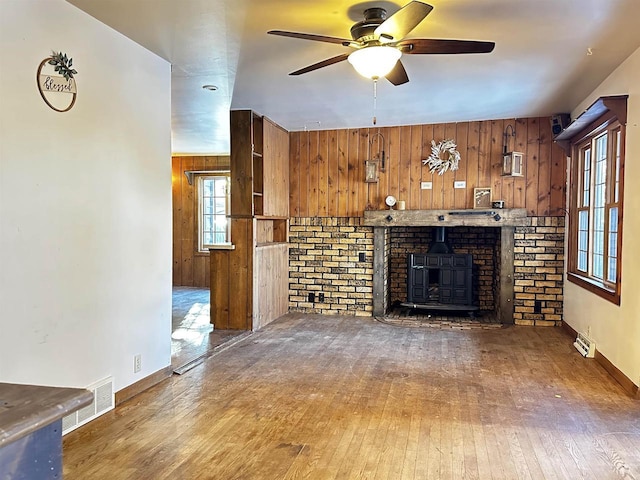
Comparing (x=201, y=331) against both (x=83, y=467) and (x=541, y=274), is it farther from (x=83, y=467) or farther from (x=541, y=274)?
(x=541, y=274)

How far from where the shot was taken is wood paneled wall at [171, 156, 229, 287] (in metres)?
9.05

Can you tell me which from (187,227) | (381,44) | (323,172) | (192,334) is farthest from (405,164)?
(187,227)

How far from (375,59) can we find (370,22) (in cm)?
21

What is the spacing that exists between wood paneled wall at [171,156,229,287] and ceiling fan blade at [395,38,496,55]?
6.89m

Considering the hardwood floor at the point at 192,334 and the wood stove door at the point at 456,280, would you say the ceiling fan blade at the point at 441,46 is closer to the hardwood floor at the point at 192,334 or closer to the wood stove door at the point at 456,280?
the hardwood floor at the point at 192,334

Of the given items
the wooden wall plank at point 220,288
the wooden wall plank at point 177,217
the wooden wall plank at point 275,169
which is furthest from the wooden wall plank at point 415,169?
the wooden wall plank at point 177,217

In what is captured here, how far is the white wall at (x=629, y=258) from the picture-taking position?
11.2ft

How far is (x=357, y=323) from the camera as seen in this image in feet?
19.0

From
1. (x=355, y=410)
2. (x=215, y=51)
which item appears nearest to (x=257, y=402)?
(x=355, y=410)

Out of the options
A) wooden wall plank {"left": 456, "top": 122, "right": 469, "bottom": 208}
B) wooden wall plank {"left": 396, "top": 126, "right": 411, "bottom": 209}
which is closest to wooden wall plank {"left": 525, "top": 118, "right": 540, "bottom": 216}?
wooden wall plank {"left": 456, "top": 122, "right": 469, "bottom": 208}

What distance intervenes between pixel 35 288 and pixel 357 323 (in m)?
3.92

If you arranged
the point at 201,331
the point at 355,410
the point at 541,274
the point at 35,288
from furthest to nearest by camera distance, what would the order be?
the point at 541,274 < the point at 201,331 < the point at 355,410 < the point at 35,288

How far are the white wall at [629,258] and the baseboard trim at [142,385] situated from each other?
11.1 ft

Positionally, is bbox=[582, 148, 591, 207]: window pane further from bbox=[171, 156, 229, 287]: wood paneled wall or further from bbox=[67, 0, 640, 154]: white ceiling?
bbox=[171, 156, 229, 287]: wood paneled wall
